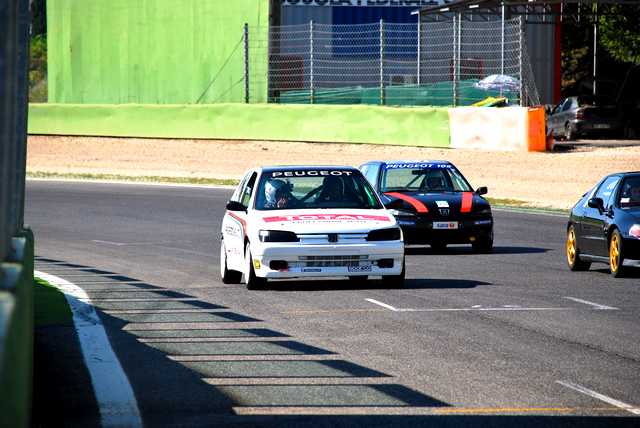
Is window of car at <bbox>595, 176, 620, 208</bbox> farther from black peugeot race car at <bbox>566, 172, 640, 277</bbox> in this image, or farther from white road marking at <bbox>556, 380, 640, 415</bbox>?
white road marking at <bbox>556, 380, 640, 415</bbox>

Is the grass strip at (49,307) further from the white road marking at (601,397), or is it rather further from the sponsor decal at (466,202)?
the sponsor decal at (466,202)

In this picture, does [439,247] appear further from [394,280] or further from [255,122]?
[255,122]

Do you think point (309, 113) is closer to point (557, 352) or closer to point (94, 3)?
point (94, 3)

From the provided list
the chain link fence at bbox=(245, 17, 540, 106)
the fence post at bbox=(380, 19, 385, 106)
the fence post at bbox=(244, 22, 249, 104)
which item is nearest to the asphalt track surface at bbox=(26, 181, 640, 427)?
the chain link fence at bbox=(245, 17, 540, 106)

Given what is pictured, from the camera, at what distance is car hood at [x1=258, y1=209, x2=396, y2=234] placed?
15602 millimetres

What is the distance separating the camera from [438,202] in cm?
2114

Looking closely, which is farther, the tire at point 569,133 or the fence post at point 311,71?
the tire at point 569,133

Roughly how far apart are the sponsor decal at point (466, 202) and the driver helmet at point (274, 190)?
4872 mm

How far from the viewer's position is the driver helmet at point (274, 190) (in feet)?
54.4

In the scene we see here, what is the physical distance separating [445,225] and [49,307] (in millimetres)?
8020

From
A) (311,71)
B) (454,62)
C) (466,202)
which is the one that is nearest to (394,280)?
(466,202)

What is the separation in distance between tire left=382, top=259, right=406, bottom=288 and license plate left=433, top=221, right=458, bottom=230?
500 cm

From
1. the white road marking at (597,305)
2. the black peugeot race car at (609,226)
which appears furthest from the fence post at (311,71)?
the white road marking at (597,305)

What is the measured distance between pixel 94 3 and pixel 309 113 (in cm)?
1119
